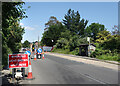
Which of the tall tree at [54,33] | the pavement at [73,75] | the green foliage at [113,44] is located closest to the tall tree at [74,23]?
the tall tree at [54,33]

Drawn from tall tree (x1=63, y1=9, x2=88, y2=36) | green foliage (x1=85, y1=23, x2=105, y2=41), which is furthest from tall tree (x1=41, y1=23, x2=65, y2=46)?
green foliage (x1=85, y1=23, x2=105, y2=41)

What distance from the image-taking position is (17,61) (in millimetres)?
8055

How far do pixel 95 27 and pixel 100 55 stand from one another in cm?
6397

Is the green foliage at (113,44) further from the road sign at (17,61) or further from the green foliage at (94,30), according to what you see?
the green foliage at (94,30)

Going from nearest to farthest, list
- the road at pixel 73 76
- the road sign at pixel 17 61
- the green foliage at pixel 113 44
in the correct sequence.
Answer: the road sign at pixel 17 61
the road at pixel 73 76
the green foliage at pixel 113 44

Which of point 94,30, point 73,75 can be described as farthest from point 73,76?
point 94,30

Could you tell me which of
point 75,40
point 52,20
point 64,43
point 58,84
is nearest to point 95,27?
point 52,20

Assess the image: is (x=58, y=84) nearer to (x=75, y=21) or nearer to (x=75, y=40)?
(x=75, y=40)

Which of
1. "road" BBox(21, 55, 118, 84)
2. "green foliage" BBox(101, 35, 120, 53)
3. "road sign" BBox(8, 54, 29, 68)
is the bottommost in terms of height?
"road" BBox(21, 55, 118, 84)

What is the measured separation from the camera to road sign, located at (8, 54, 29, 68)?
7.93 metres

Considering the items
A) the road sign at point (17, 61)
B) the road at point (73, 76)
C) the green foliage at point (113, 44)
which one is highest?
the green foliage at point (113, 44)

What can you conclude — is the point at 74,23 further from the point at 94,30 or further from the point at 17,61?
the point at 17,61

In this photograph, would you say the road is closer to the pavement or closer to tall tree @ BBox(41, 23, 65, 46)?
the pavement

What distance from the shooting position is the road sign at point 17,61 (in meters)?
7.93
